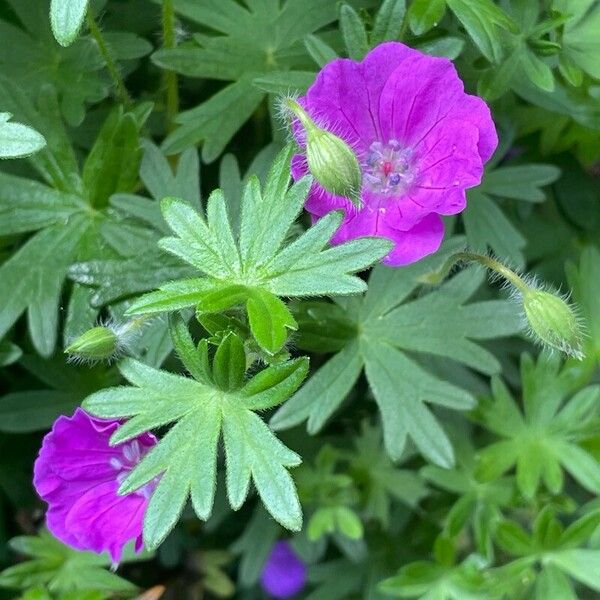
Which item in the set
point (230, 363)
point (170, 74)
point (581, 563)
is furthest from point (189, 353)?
point (581, 563)


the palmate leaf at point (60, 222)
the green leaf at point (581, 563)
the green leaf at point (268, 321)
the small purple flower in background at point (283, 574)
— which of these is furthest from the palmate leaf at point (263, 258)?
the small purple flower in background at point (283, 574)

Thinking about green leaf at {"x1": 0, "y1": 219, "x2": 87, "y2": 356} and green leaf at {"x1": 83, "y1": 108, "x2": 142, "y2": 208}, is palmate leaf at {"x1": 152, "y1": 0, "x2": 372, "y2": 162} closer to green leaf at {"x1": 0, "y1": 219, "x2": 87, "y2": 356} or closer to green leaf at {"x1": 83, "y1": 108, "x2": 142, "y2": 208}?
green leaf at {"x1": 83, "y1": 108, "x2": 142, "y2": 208}

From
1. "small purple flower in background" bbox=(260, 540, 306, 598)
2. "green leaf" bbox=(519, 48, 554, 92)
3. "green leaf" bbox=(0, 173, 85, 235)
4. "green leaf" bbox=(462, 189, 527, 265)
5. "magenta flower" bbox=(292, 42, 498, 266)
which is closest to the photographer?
"magenta flower" bbox=(292, 42, 498, 266)

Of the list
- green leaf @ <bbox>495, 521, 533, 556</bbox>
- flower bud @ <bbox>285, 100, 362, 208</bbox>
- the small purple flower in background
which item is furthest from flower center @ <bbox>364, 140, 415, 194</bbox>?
the small purple flower in background

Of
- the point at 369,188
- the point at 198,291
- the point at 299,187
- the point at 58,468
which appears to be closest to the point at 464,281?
the point at 369,188

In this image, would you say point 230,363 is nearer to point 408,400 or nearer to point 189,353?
point 189,353

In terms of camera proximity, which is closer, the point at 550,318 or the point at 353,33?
the point at 550,318
